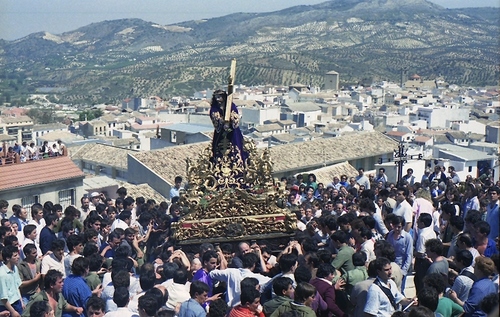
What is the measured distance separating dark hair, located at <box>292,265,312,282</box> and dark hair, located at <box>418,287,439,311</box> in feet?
3.79

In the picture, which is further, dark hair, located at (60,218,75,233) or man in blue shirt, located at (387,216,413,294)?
dark hair, located at (60,218,75,233)

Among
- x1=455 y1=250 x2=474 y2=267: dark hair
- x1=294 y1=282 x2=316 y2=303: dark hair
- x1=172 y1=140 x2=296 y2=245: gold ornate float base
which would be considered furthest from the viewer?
x1=172 y1=140 x2=296 y2=245: gold ornate float base

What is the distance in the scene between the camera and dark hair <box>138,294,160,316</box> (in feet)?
19.1

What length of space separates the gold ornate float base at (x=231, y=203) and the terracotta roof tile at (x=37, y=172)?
12983 millimetres

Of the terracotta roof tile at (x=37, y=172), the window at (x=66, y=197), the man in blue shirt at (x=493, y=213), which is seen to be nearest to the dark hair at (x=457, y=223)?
the man in blue shirt at (x=493, y=213)

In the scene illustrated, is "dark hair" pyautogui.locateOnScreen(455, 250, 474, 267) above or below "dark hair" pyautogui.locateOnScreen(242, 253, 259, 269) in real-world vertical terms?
above

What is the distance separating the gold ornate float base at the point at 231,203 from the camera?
9.42 m

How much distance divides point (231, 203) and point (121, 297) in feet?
11.8

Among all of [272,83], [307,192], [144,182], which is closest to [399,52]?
[272,83]

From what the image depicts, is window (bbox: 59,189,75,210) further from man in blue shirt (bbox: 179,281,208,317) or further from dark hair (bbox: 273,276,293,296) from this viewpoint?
dark hair (bbox: 273,276,293,296)

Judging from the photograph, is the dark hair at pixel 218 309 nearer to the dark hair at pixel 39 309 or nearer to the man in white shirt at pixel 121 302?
the man in white shirt at pixel 121 302

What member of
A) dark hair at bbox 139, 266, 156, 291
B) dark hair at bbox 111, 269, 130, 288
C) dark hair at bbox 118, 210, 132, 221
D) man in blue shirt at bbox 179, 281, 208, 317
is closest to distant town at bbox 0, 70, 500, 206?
dark hair at bbox 118, 210, 132, 221

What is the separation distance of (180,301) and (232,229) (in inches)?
111

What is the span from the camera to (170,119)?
242ft
